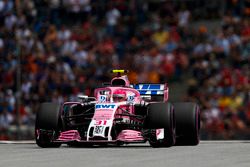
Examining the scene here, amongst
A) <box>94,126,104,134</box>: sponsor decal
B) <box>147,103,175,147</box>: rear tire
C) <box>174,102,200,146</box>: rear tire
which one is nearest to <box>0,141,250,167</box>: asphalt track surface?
<box>147,103,175,147</box>: rear tire

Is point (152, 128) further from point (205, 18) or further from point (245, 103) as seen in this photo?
point (205, 18)

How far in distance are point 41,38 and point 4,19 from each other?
1.91m

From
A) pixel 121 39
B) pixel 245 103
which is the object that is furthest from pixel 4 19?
pixel 245 103

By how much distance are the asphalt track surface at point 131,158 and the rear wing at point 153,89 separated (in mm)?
3177

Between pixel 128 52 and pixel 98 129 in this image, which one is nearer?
pixel 98 129

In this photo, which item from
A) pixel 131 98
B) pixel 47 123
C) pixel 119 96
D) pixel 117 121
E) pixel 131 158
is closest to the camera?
pixel 131 158

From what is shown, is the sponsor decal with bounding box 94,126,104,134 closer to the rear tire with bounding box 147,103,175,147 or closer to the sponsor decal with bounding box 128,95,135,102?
the rear tire with bounding box 147,103,175,147

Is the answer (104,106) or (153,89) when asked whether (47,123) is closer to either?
(104,106)

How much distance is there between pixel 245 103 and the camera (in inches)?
949

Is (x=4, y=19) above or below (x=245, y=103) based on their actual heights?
above

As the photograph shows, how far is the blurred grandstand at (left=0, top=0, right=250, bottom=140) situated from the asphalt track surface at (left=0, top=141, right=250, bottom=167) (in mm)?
8341

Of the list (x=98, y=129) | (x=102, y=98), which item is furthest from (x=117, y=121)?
(x=102, y=98)

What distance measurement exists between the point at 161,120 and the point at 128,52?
11722 millimetres

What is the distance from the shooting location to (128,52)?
2783cm
